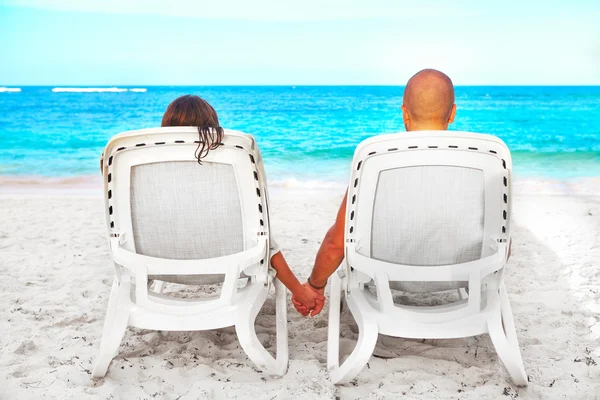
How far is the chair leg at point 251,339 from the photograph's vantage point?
2.35 m

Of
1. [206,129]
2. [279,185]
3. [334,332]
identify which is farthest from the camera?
[279,185]

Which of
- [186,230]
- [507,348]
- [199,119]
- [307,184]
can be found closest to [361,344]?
[507,348]

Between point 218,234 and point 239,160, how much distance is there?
Answer: 0.35 metres

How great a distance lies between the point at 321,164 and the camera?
11656 millimetres

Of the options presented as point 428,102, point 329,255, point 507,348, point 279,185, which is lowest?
point 279,185

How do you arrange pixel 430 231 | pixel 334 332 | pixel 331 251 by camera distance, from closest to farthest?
pixel 430 231
pixel 334 332
pixel 331 251

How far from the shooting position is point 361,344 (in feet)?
7.53

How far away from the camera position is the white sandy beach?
239cm

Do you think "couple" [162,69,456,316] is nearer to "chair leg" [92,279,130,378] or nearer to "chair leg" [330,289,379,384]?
"chair leg" [330,289,379,384]

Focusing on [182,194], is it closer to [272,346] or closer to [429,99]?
[272,346]

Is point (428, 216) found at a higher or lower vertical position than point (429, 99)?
lower

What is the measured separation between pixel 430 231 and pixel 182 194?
1.04 meters

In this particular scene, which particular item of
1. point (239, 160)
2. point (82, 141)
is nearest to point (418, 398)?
point (239, 160)

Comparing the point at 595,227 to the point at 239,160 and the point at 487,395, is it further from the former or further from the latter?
the point at 239,160
